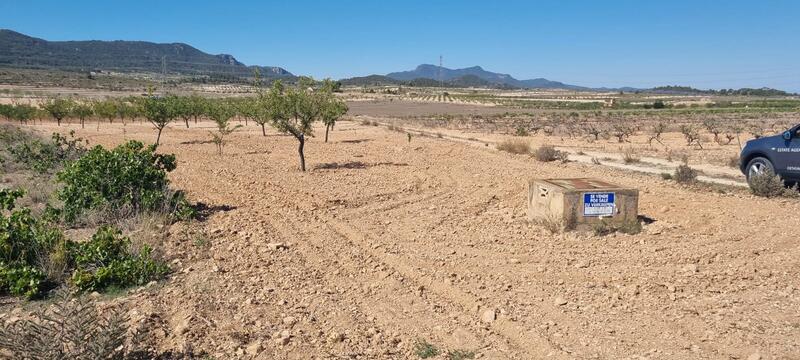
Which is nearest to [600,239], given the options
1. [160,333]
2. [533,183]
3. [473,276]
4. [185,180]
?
[533,183]

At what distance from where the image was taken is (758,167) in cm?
1322

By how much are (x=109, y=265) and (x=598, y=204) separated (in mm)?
7246

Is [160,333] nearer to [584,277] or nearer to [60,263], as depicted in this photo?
[60,263]

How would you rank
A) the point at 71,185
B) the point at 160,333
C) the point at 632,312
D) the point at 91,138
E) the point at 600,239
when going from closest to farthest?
the point at 160,333, the point at 632,312, the point at 600,239, the point at 71,185, the point at 91,138

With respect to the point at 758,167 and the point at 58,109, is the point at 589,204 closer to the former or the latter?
the point at 758,167

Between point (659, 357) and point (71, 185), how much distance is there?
31.2 ft

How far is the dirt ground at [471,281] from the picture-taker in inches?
202

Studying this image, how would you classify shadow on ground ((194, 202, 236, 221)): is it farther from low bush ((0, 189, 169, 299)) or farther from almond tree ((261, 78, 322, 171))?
almond tree ((261, 78, 322, 171))

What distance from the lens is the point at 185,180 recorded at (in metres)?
15.1

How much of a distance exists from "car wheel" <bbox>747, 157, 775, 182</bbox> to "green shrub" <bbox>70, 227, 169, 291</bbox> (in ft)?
41.9

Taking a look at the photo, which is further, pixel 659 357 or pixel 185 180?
pixel 185 180

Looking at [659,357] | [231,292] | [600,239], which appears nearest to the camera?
[659,357]

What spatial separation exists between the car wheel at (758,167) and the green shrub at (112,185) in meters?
12.8

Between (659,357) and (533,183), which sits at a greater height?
(533,183)
